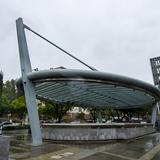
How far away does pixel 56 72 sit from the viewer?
17484 millimetres

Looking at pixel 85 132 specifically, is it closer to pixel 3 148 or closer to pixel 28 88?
pixel 28 88

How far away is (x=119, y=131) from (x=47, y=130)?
5.82 m

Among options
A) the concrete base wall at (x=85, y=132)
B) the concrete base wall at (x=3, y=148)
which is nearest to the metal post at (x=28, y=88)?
the concrete base wall at (x=85, y=132)

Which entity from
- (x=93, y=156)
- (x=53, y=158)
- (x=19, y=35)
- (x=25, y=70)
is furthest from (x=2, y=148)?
(x=19, y=35)

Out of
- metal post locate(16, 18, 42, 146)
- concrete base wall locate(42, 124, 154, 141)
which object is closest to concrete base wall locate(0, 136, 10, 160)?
metal post locate(16, 18, 42, 146)

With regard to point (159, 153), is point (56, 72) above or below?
above

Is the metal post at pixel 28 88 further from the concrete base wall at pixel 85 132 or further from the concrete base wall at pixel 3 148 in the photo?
the concrete base wall at pixel 3 148

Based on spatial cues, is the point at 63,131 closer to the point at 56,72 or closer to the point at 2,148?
the point at 56,72

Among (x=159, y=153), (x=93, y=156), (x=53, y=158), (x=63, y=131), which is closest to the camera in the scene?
(x=53, y=158)

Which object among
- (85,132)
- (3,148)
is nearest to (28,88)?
(85,132)

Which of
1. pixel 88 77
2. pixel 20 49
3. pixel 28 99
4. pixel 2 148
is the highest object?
pixel 20 49

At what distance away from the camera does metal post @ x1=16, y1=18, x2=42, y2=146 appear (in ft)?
59.9

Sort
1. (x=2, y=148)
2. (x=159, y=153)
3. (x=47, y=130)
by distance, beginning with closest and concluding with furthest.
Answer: (x=2, y=148), (x=159, y=153), (x=47, y=130)

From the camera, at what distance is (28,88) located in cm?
1880
